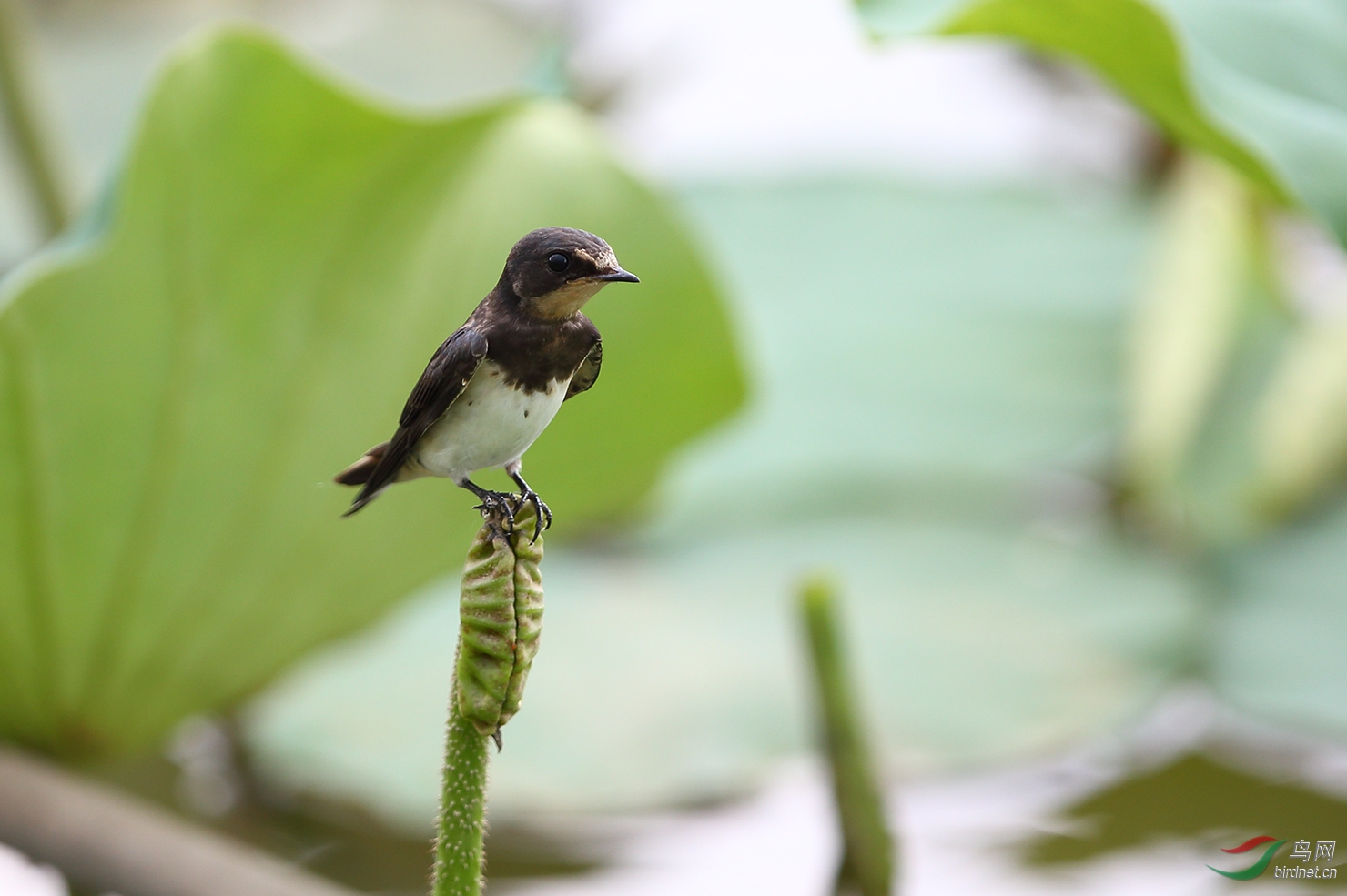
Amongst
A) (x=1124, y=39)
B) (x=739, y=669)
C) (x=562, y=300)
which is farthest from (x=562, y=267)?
(x=739, y=669)

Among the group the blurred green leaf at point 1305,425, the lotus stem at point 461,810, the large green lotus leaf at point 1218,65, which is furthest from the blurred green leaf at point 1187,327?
the lotus stem at point 461,810

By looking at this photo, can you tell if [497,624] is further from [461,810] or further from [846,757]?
[846,757]

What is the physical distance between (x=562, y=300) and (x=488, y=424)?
22 millimetres

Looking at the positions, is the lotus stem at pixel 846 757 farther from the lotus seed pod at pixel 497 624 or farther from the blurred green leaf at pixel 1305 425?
the blurred green leaf at pixel 1305 425

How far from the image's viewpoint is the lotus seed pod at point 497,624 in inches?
7.8

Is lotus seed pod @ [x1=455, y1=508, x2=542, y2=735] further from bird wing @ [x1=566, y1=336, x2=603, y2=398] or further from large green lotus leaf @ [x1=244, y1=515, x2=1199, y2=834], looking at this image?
large green lotus leaf @ [x1=244, y1=515, x2=1199, y2=834]

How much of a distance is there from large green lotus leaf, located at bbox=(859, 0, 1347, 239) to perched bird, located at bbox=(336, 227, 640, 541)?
24 cm

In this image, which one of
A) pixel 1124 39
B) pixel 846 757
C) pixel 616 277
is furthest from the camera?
pixel 846 757

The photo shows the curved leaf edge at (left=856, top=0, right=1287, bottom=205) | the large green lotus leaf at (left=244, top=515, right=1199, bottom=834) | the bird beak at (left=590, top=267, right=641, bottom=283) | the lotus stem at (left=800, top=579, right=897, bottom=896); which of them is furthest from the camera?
the large green lotus leaf at (left=244, top=515, right=1199, bottom=834)

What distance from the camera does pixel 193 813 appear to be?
0.80 metres

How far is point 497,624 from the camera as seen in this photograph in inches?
7.9

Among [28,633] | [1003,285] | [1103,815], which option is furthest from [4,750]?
[1003,285]

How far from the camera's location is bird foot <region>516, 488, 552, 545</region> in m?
0.20

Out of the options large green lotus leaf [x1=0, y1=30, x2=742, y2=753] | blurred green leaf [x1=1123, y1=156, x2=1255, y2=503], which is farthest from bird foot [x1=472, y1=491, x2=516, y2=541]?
blurred green leaf [x1=1123, y1=156, x2=1255, y2=503]
